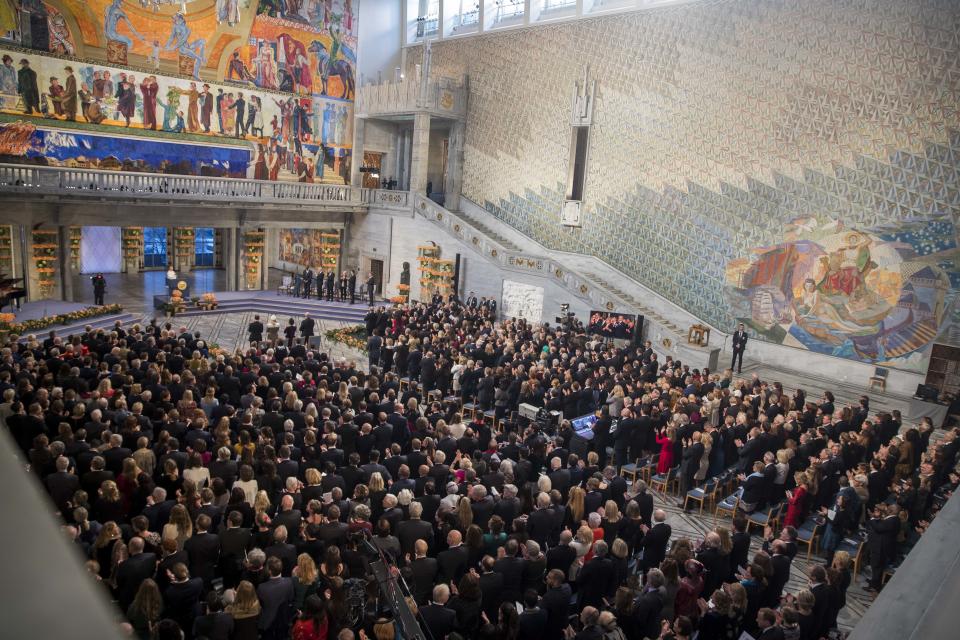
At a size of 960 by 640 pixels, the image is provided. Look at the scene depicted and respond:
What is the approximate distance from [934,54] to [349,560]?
17.7 meters

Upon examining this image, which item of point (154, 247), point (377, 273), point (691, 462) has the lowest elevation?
point (691, 462)

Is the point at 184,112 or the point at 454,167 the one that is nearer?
the point at 184,112

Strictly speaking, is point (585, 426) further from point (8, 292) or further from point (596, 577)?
point (8, 292)

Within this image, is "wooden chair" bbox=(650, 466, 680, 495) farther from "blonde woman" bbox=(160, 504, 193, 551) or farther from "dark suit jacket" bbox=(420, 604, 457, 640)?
"blonde woman" bbox=(160, 504, 193, 551)

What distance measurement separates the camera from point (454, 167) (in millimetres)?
28125

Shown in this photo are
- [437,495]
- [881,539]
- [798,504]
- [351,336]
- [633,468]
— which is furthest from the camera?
[351,336]

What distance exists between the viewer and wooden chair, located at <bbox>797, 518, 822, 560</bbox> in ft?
30.5

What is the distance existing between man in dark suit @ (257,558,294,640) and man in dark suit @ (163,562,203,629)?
20.4 inches

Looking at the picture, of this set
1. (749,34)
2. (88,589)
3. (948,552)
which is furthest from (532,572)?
(749,34)

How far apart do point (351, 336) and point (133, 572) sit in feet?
49.2

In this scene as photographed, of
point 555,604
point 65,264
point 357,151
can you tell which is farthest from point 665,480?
point 357,151

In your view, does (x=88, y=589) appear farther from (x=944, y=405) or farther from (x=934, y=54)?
(x=934, y=54)

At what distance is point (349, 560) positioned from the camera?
6520 millimetres

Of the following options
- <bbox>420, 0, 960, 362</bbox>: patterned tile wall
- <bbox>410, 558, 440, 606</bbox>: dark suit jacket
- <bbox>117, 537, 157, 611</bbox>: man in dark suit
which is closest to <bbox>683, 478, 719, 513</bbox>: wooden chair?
<bbox>410, 558, 440, 606</bbox>: dark suit jacket
